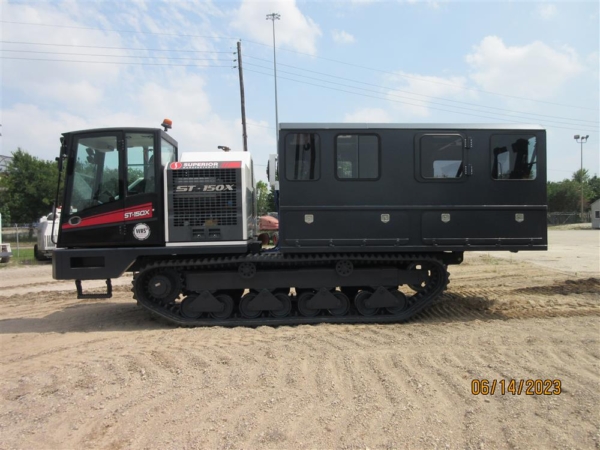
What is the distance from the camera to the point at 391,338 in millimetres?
5652

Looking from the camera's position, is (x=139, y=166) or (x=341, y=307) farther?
(x=341, y=307)

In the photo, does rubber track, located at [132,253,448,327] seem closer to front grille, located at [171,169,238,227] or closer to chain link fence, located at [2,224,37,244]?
front grille, located at [171,169,238,227]

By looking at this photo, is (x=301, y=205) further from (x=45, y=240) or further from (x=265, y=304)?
(x=45, y=240)

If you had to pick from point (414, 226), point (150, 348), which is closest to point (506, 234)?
point (414, 226)

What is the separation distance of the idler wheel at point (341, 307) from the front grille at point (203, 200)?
209cm

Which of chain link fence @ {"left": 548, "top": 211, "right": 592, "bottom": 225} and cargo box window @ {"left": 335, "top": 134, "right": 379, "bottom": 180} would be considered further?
chain link fence @ {"left": 548, "top": 211, "right": 592, "bottom": 225}

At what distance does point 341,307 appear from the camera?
22.2ft

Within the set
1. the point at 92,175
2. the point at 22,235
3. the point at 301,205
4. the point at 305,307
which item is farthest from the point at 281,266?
the point at 22,235

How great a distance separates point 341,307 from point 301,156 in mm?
2538

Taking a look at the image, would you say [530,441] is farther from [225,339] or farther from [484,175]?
[484,175]

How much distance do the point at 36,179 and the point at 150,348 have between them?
37206mm

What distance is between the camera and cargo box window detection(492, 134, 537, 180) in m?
6.59

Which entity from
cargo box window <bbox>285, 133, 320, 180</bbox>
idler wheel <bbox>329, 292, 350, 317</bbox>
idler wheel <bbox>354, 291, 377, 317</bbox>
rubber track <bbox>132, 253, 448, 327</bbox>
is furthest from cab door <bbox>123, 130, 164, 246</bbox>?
idler wheel <bbox>354, 291, 377, 317</bbox>

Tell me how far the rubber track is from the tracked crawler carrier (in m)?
0.02
